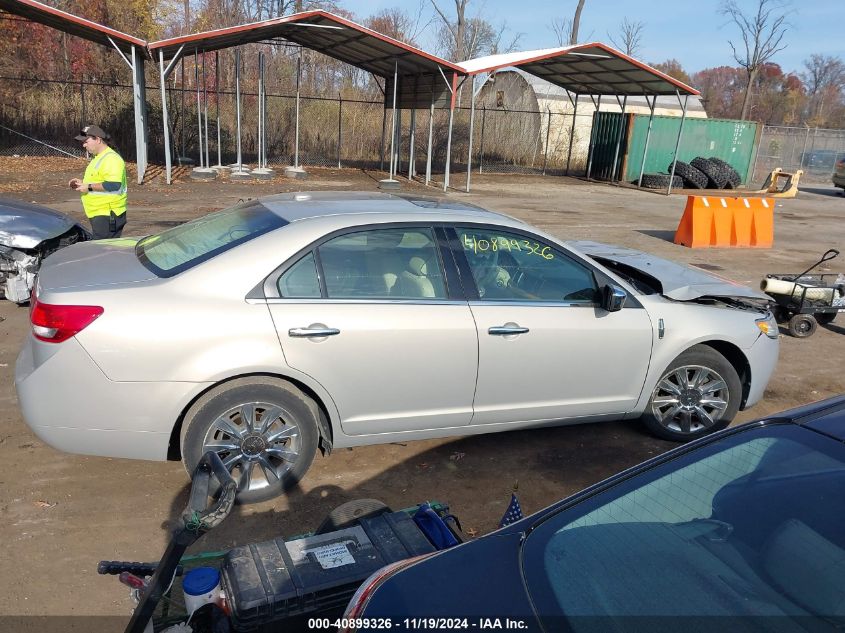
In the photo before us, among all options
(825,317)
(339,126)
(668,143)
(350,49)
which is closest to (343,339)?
(825,317)

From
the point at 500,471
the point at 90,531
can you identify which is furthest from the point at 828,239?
the point at 90,531

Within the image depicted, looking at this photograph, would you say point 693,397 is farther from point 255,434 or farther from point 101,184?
point 101,184

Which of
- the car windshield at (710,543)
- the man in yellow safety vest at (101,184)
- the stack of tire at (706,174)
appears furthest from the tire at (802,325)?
the stack of tire at (706,174)

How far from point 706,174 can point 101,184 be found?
24.3 m

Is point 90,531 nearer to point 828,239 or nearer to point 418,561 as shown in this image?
point 418,561

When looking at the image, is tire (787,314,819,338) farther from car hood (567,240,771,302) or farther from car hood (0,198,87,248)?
car hood (0,198,87,248)

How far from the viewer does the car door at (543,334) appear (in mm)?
4270

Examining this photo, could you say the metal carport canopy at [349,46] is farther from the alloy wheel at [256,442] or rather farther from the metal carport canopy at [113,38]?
the alloy wheel at [256,442]

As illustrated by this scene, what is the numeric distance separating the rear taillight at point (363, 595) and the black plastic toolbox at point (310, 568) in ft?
1.23

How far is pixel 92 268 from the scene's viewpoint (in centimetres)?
406

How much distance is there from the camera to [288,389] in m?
3.90

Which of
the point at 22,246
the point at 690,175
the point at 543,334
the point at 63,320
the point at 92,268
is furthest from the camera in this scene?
the point at 690,175

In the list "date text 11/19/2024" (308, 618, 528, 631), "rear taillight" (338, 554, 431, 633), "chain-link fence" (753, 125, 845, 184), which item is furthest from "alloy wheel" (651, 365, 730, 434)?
"chain-link fence" (753, 125, 845, 184)

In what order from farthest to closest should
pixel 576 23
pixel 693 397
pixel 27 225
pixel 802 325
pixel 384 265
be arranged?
pixel 576 23 → pixel 802 325 → pixel 27 225 → pixel 693 397 → pixel 384 265
